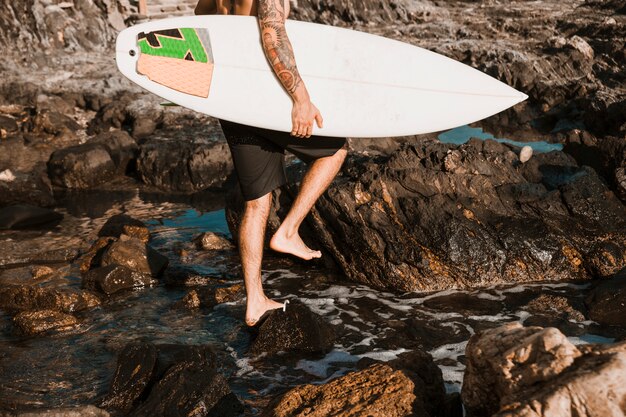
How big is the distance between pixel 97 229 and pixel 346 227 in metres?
3.48

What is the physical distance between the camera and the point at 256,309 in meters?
4.85

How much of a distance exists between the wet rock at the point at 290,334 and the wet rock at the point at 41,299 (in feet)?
5.65

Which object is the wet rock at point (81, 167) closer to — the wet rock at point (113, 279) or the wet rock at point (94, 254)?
Result: the wet rock at point (94, 254)

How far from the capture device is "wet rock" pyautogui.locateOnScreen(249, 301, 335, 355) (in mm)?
4785

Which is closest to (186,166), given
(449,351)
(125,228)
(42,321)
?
(125,228)

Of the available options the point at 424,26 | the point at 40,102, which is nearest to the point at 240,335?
the point at 40,102

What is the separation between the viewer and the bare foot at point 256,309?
15.9 feet

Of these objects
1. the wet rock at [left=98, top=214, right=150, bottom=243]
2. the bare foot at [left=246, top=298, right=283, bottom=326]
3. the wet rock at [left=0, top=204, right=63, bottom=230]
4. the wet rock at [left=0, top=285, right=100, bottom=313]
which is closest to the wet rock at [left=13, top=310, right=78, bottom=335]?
the wet rock at [left=0, top=285, right=100, bottom=313]

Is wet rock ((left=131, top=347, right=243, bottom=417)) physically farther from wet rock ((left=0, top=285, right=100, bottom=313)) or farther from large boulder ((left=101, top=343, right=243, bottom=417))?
wet rock ((left=0, top=285, right=100, bottom=313))

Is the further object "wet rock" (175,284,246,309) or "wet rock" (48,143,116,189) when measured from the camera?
"wet rock" (48,143,116,189)

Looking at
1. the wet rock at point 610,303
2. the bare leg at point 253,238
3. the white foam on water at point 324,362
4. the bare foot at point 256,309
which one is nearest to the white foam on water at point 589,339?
the wet rock at point 610,303

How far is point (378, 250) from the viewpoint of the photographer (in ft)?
19.1

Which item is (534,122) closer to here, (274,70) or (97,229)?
(97,229)

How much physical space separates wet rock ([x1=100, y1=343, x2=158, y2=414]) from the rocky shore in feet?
0.04
